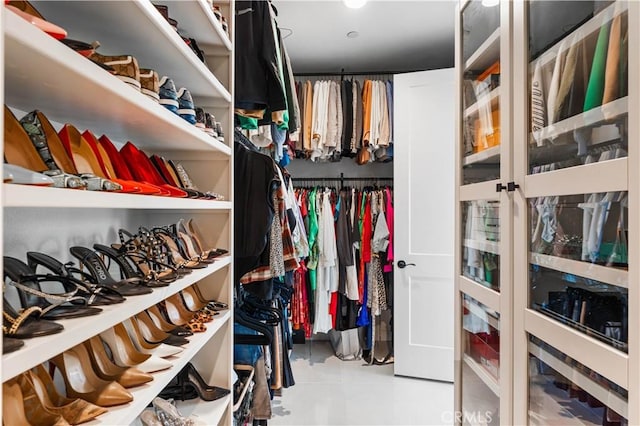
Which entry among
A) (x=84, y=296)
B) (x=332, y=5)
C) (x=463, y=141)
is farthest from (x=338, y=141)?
(x=84, y=296)

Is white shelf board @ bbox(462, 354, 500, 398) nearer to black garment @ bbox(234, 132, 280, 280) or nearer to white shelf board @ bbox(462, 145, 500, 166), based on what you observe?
white shelf board @ bbox(462, 145, 500, 166)

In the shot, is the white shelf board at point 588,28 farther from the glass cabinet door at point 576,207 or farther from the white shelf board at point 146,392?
the white shelf board at point 146,392

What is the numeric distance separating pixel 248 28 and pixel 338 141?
164cm

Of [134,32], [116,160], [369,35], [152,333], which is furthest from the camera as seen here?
[369,35]

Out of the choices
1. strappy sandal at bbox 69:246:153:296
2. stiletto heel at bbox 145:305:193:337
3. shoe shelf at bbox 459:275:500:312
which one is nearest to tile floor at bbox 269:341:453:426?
shoe shelf at bbox 459:275:500:312

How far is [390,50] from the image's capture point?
3150mm

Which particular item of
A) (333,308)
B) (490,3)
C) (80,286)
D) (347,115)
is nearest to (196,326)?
(80,286)

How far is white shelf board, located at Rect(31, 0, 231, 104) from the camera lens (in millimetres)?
808

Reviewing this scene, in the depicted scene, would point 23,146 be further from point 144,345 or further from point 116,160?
point 144,345

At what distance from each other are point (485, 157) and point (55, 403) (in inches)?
59.7

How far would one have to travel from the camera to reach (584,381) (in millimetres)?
974

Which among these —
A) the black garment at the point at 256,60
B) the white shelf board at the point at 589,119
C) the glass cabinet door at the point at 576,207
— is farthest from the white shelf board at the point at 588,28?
the black garment at the point at 256,60

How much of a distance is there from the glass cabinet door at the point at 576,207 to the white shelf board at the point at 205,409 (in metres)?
0.98

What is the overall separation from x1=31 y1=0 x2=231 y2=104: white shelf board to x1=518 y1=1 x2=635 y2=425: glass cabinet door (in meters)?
1.02
